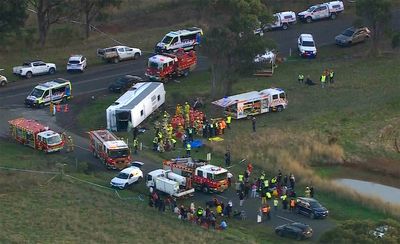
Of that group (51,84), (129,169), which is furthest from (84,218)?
(51,84)

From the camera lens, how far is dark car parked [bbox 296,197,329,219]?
51719mm

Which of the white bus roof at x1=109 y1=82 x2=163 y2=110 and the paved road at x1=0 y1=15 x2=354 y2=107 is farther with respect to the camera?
the paved road at x1=0 y1=15 x2=354 y2=107

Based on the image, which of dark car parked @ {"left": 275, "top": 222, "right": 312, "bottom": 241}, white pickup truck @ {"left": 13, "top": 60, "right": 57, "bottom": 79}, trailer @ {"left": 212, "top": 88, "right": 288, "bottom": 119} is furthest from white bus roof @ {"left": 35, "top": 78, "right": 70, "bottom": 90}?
dark car parked @ {"left": 275, "top": 222, "right": 312, "bottom": 241}

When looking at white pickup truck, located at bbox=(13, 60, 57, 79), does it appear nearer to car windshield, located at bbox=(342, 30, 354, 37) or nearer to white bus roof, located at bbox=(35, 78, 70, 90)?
white bus roof, located at bbox=(35, 78, 70, 90)

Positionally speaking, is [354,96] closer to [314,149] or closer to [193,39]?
[314,149]

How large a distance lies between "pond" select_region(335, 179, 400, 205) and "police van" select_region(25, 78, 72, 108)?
24829 mm

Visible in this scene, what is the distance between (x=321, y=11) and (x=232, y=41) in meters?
23.8

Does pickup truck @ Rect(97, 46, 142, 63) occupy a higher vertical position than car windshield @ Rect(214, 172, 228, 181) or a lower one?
higher

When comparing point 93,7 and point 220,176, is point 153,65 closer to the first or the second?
point 93,7

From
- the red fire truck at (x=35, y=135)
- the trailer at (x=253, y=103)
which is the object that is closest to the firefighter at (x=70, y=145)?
the red fire truck at (x=35, y=135)

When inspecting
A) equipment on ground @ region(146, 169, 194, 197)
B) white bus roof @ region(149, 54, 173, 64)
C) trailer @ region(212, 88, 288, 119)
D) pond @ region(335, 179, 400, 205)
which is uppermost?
white bus roof @ region(149, 54, 173, 64)

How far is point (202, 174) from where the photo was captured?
55500mm

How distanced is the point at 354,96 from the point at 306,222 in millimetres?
23912

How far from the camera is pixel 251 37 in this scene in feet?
232
